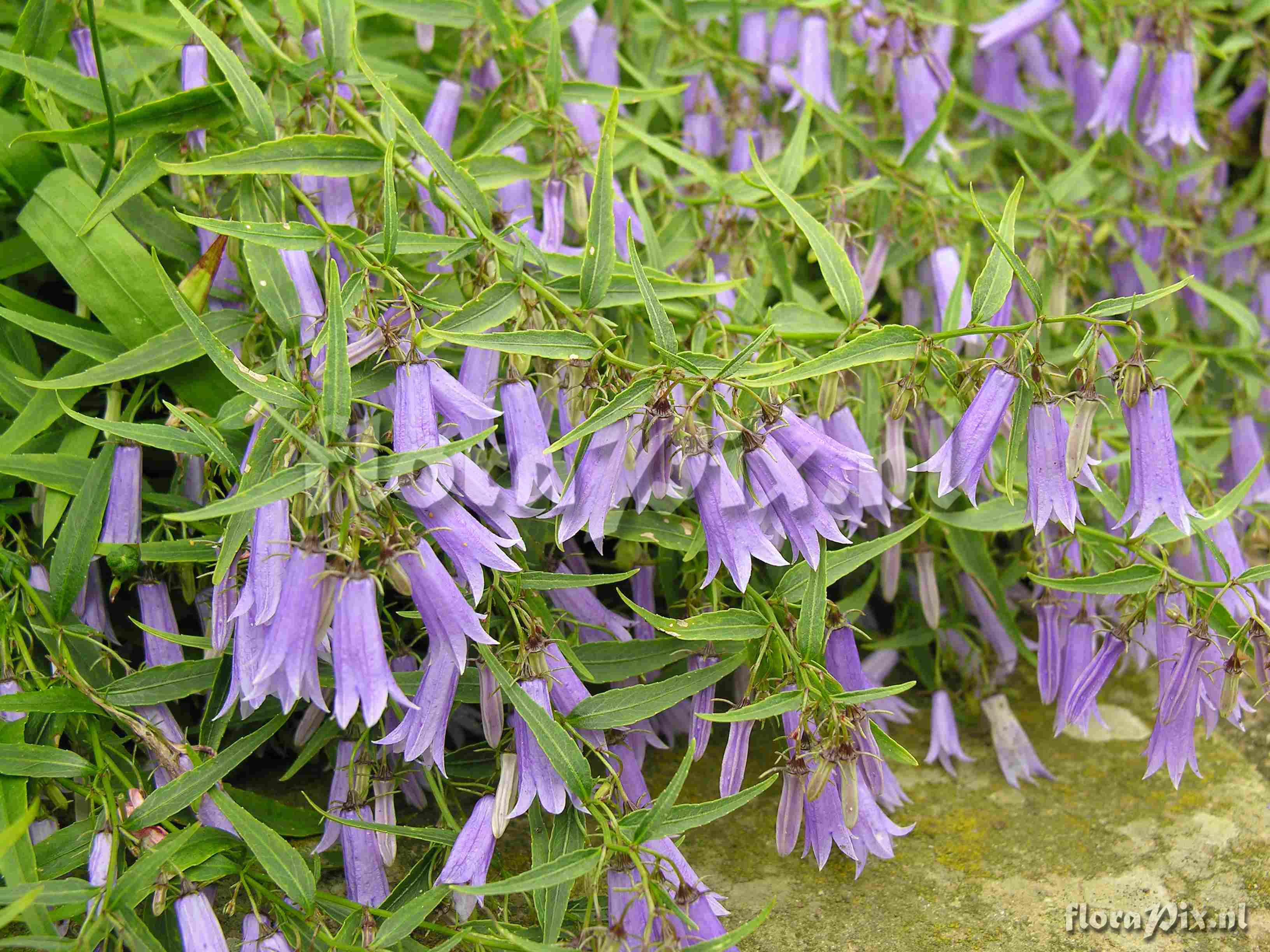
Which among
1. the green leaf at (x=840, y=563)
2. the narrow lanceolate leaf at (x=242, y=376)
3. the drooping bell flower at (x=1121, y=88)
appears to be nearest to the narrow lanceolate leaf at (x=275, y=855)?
the narrow lanceolate leaf at (x=242, y=376)

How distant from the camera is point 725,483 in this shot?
1.50 meters

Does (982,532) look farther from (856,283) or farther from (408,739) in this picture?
(408,739)

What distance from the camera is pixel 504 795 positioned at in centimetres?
153

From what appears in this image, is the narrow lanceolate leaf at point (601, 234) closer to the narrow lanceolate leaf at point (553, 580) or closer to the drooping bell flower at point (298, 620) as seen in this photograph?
the narrow lanceolate leaf at point (553, 580)

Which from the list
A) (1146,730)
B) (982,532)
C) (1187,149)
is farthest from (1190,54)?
(1146,730)

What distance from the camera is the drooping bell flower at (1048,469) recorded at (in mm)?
1556

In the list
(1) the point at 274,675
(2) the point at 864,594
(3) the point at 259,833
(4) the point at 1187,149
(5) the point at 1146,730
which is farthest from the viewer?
(4) the point at 1187,149

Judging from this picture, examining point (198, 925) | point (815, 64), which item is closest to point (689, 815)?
point (198, 925)

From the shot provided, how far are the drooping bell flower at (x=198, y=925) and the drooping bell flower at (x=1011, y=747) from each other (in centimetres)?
144

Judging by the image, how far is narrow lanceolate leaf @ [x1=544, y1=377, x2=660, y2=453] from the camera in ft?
4.65

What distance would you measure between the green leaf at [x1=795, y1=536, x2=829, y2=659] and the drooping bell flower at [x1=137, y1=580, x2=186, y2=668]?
98cm

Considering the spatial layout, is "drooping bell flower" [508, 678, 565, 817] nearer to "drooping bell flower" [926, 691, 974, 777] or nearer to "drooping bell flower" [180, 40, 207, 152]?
"drooping bell flower" [926, 691, 974, 777]

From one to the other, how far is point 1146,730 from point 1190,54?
152cm

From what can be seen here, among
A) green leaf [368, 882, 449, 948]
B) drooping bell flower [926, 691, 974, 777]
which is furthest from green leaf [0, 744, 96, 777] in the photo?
drooping bell flower [926, 691, 974, 777]
